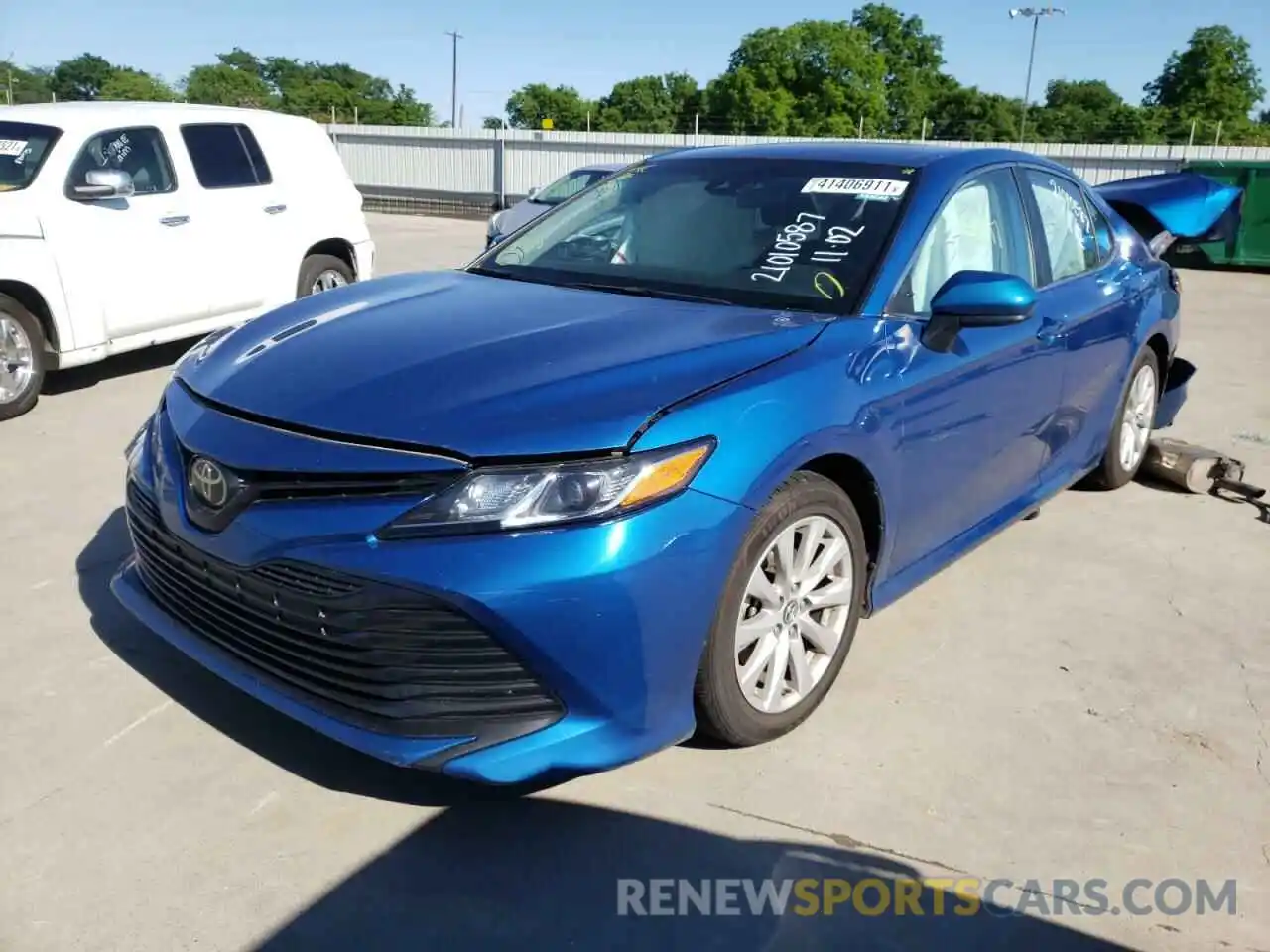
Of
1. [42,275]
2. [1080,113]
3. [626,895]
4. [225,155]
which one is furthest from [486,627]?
[1080,113]

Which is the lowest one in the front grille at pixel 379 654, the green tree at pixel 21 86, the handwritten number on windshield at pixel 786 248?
the front grille at pixel 379 654

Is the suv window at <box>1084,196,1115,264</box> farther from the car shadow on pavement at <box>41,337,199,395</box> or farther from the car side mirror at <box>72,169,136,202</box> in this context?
the car shadow on pavement at <box>41,337,199,395</box>

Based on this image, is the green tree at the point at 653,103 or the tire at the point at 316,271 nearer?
the tire at the point at 316,271

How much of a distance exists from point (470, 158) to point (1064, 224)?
2273 centimetres

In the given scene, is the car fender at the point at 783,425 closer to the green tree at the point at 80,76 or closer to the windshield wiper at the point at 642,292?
the windshield wiper at the point at 642,292

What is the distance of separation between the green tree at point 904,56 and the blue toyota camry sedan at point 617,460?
86943 mm

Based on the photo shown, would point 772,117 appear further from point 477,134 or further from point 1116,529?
point 1116,529

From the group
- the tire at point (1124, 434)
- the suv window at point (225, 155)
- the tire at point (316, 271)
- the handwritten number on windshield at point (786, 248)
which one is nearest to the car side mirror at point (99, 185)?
the suv window at point (225, 155)

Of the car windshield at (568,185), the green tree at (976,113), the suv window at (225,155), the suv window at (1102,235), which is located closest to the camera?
the suv window at (1102,235)

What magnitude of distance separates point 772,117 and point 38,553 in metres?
75.3

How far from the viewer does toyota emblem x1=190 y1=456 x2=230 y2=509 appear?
2.54m

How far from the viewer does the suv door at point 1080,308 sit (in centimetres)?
409

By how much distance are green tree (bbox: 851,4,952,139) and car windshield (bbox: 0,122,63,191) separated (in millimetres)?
84850

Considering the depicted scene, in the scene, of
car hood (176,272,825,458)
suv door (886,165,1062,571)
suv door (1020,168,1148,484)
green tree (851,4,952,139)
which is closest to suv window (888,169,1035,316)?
suv door (886,165,1062,571)
